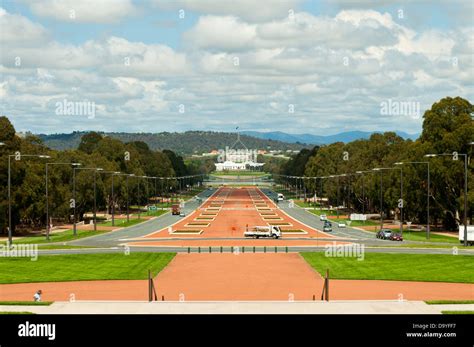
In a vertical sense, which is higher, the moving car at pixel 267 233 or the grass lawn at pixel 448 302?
the grass lawn at pixel 448 302

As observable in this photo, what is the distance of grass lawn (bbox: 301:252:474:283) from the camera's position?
197ft

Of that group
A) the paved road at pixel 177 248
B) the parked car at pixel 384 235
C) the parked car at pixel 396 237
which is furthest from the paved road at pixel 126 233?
A: the parked car at pixel 396 237

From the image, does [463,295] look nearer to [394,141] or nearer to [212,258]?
[212,258]

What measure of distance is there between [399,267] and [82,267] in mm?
27073

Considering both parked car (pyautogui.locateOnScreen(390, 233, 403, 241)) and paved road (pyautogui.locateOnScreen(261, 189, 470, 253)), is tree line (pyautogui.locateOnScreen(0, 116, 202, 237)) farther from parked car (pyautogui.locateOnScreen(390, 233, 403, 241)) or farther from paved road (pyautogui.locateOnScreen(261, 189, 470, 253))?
parked car (pyautogui.locateOnScreen(390, 233, 403, 241))

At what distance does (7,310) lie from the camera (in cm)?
4134

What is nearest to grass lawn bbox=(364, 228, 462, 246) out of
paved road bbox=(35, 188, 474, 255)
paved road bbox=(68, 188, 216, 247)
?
paved road bbox=(35, 188, 474, 255)

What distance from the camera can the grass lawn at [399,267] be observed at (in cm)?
5997

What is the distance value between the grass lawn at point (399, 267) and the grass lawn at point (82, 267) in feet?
48.1

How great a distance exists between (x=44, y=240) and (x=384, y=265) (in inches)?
1857

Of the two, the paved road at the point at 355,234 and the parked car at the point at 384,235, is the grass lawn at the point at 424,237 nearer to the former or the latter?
the parked car at the point at 384,235

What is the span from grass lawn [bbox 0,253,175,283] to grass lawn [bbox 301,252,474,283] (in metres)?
14.7

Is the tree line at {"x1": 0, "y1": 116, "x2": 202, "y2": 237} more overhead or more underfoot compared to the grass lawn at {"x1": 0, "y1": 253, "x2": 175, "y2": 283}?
more overhead
